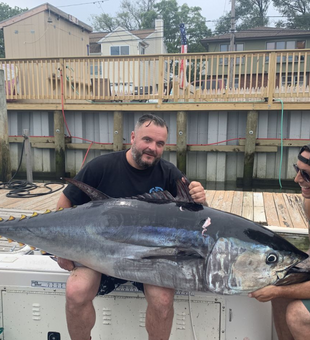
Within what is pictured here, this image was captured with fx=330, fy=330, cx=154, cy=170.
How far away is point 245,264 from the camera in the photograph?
1.60 meters

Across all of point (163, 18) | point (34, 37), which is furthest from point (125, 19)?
point (34, 37)

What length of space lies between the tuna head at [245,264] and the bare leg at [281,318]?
13.9 inches

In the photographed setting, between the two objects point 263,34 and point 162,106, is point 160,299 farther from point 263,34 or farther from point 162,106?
point 263,34

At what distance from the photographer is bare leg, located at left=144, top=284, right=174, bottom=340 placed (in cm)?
181

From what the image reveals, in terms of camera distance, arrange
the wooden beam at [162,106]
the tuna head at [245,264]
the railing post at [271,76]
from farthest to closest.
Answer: the wooden beam at [162,106] < the railing post at [271,76] < the tuna head at [245,264]

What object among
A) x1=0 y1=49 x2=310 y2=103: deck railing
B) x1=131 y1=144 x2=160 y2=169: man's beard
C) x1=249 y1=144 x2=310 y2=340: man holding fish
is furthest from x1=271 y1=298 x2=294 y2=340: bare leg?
x1=0 y1=49 x2=310 y2=103: deck railing

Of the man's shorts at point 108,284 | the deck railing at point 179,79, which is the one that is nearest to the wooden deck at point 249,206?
the man's shorts at point 108,284

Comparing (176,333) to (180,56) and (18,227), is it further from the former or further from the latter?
(180,56)

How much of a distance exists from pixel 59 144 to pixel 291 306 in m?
7.63

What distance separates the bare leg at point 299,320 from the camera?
1696 millimetres

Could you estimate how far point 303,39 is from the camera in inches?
1029

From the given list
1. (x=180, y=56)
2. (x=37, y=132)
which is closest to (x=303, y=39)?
(x=180, y=56)

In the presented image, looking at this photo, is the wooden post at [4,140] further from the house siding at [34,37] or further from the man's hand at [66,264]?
the house siding at [34,37]

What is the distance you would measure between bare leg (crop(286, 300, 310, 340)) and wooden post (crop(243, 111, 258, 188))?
6334 mm
